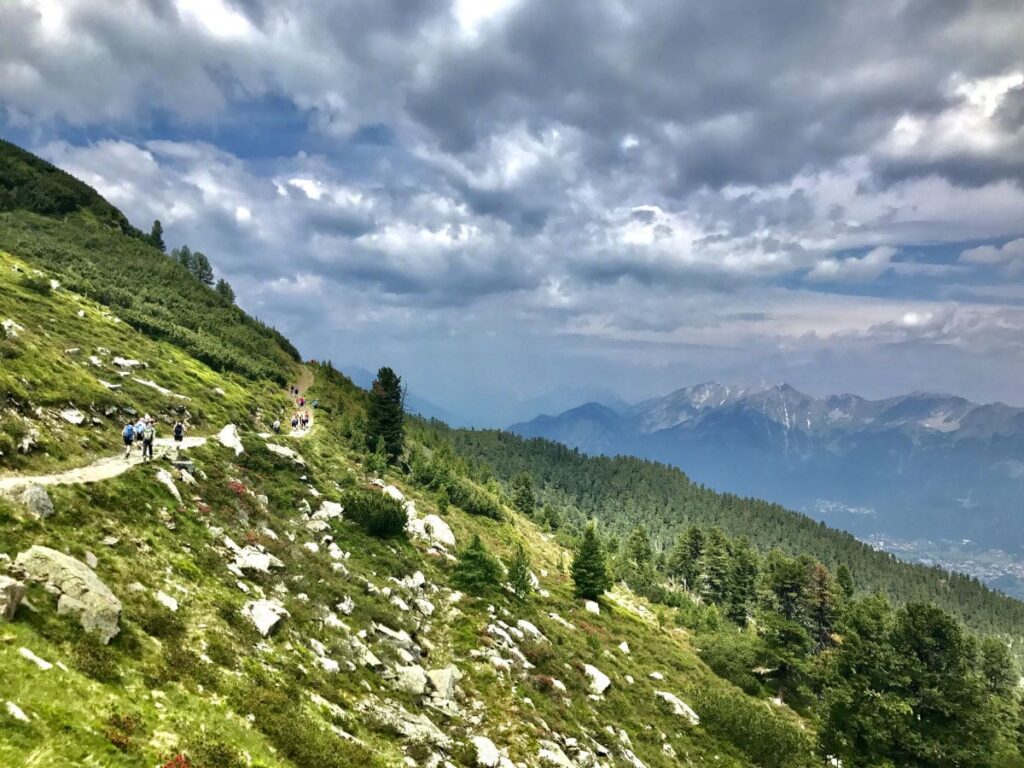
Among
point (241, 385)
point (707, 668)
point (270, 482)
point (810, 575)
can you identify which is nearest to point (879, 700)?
point (707, 668)

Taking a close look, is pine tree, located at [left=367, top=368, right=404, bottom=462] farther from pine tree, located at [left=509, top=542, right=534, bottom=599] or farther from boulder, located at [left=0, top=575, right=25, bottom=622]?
Result: boulder, located at [left=0, top=575, right=25, bottom=622]

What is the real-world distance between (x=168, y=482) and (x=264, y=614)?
9.78m

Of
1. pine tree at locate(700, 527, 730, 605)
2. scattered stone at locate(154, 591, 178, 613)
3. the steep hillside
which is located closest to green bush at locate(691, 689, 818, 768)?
the steep hillside

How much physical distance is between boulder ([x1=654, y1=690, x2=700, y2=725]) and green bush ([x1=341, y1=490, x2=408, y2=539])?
21.6m

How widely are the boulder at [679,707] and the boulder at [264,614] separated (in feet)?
91.4

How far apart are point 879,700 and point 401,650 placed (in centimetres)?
3109

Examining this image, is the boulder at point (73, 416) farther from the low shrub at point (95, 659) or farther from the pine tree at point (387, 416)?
the pine tree at point (387, 416)

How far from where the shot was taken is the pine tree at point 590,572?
5756cm

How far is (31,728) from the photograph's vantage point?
30.4 ft

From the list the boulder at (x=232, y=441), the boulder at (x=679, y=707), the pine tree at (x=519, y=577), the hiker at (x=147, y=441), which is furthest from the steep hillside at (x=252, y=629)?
the pine tree at (x=519, y=577)

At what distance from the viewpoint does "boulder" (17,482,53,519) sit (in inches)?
656

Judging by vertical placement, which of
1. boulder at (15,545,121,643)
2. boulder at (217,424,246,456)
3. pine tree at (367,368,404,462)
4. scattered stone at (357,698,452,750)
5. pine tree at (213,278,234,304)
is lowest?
scattered stone at (357,698,452,750)

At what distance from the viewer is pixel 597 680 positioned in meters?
33.4

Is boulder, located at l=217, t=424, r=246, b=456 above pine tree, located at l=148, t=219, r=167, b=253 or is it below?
below
